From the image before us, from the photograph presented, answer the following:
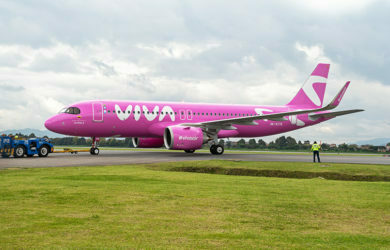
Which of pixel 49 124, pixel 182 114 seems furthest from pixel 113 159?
pixel 182 114

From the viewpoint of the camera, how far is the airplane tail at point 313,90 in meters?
35.1

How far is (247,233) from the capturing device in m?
5.18

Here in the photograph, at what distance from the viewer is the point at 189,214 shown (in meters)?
6.33

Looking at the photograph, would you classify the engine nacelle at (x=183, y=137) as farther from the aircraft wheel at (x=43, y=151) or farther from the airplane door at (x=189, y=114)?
the aircraft wheel at (x=43, y=151)

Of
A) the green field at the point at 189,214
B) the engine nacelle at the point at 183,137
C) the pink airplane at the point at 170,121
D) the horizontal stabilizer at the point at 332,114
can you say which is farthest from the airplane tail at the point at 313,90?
the green field at the point at 189,214

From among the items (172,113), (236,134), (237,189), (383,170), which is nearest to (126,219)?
(237,189)

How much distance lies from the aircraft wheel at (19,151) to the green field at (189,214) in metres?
14.5

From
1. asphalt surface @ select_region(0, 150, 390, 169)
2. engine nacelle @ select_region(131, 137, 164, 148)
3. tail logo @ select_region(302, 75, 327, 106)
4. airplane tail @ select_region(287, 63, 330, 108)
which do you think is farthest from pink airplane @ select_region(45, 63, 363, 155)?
tail logo @ select_region(302, 75, 327, 106)

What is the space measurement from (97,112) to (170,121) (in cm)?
543

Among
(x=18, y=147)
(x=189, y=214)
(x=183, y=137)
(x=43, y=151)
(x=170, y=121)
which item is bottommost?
(x=189, y=214)

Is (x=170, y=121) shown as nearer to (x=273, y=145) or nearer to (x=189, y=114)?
(x=189, y=114)

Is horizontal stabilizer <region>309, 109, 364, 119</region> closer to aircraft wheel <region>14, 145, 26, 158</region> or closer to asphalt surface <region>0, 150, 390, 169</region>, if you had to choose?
asphalt surface <region>0, 150, 390, 169</region>

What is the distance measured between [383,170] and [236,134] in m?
15.1

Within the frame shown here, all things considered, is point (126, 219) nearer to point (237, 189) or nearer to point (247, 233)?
point (247, 233)
